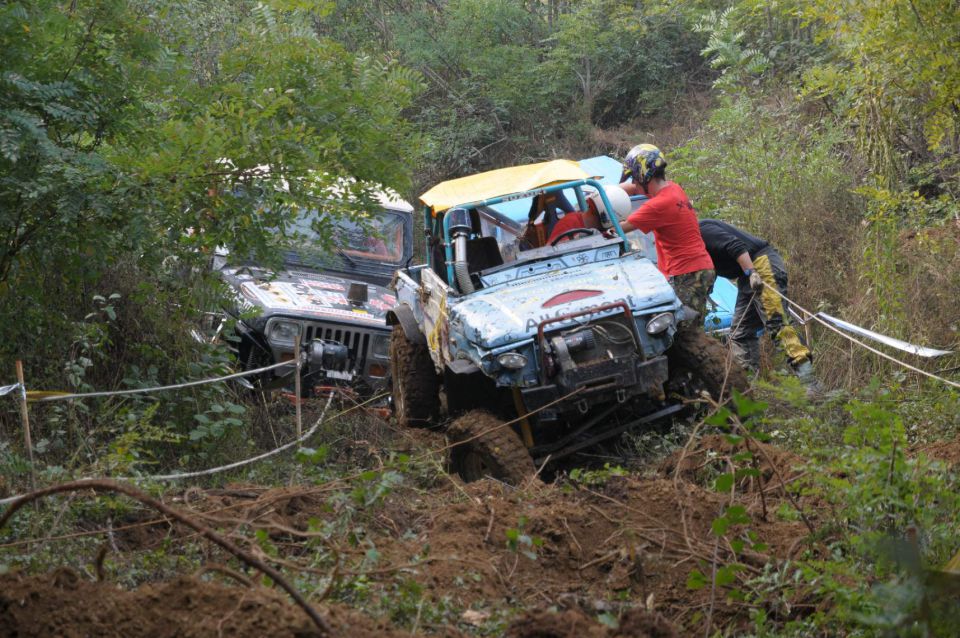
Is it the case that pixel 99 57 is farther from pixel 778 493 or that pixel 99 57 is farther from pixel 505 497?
pixel 778 493

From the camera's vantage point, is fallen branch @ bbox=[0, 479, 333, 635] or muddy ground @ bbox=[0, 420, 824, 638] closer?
fallen branch @ bbox=[0, 479, 333, 635]

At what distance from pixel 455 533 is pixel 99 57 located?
3711mm

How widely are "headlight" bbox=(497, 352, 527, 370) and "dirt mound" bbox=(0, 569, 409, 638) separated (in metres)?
3.19

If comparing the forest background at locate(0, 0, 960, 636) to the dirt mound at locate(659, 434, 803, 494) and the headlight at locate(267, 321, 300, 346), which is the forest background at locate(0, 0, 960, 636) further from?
the dirt mound at locate(659, 434, 803, 494)

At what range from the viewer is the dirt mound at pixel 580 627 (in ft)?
12.0

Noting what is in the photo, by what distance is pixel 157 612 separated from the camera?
12.0 ft

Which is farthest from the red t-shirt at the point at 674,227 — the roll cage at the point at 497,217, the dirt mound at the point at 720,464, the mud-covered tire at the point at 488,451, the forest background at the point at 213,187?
the mud-covered tire at the point at 488,451

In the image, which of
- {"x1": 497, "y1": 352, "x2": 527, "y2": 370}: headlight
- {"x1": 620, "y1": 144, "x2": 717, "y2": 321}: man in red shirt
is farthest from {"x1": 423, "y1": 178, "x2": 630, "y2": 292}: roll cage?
{"x1": 497, "y1": 352, "x2": 527, "y2": 370}: headlight

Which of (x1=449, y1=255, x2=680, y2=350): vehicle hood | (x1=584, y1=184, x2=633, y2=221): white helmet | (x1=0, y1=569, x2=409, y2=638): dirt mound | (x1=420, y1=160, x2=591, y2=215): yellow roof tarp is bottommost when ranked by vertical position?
(x1=0, y1=569, x2=409, y2=638): dirt mound

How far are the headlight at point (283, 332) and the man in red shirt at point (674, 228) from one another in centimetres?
281

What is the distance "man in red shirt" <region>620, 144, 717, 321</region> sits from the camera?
28.0ft

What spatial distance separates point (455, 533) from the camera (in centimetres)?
498

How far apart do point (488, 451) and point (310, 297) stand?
335 centimetres

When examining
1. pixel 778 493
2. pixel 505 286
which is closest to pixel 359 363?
pixel 505 286
